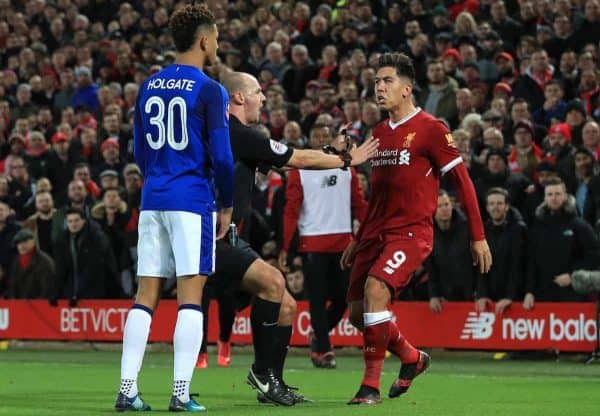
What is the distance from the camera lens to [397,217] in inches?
395

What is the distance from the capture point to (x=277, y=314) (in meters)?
9.98

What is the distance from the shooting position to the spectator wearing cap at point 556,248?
15.3 m

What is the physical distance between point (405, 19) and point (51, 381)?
11531 millimetres

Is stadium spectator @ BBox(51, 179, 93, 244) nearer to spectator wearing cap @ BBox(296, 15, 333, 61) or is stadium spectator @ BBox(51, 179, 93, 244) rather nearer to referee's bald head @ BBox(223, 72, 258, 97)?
spectator wearing cap @ BBox(296, 15, 333, 61)

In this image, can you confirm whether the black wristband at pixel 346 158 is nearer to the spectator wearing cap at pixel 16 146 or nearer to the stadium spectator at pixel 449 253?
the stadium spectator at pixel 449 253

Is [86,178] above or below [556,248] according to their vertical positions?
above

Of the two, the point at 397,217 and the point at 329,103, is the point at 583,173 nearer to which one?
the point at 329,103

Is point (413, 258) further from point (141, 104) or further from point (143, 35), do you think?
point (143, 35)

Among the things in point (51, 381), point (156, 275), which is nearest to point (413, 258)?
point (156, 275)

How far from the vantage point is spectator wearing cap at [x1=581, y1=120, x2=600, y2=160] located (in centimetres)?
1655

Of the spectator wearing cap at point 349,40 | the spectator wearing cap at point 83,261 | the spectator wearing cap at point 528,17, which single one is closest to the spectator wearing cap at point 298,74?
the spectator wearing cap at point 349,40

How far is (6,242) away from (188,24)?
11.9 metres

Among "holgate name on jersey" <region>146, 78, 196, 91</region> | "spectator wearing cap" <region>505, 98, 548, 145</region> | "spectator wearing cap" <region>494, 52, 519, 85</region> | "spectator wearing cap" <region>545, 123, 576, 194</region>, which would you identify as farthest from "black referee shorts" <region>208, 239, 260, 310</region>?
"spectator wearing cap" <region>494, 52, 519, 85</region>

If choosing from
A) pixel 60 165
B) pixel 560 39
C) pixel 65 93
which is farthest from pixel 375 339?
pixel 65 93
